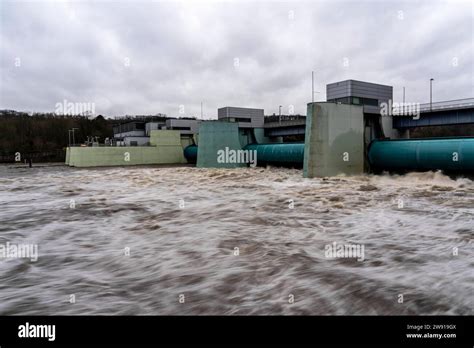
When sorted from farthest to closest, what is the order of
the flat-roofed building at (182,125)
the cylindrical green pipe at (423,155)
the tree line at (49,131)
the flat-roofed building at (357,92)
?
1. the tree line at (49,131)
2. the flat-roofed building at (182,125)
3. the flat-roofed building at (357,92)
4. the cylindrical green pipe at (423,155)

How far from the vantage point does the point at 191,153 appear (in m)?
54.3

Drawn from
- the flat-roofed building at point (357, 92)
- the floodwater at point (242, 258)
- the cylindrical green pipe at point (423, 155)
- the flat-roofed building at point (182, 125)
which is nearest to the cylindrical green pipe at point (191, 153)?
the flat-roofed building at point (182, 125)

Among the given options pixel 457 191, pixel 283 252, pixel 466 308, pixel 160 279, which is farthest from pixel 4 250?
pixel 457 191

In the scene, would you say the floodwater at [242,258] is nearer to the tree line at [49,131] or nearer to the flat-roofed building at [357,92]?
the flat-roofed building at [357,92]

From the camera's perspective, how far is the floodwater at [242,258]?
18.5 ft

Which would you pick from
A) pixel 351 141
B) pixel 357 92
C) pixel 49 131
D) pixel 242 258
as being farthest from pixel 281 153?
pixel 49 131

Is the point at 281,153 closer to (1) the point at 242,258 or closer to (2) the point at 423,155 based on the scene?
(2) the point at 423,155

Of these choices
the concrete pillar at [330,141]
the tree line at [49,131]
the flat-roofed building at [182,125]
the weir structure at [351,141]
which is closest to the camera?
the weir structure at [351,141]

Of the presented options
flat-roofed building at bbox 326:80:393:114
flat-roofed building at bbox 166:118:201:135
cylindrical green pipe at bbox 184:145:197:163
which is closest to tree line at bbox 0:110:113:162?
flat-roofed building at bbox 166:118:201:135

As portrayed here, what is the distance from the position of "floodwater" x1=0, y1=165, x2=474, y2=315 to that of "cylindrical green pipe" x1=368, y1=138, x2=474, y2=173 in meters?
6.46

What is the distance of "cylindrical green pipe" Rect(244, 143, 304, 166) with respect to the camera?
33.1 metres

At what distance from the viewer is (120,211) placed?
1407 cm

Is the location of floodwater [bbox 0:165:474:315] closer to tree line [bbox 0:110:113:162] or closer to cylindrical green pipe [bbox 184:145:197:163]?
cylindrical green pipe [bbox 184:145:197:163]

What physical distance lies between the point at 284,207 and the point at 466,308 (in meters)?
9.14
